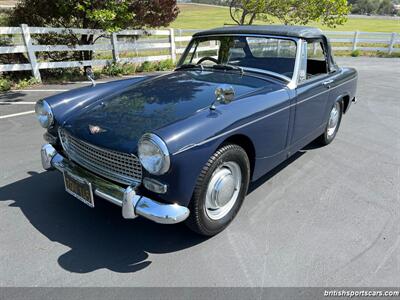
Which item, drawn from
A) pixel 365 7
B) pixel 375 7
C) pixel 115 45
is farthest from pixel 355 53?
pixel 375 7

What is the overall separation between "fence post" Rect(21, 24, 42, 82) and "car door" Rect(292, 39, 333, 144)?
24.1 ft

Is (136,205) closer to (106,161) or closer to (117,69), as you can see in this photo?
(106,161)

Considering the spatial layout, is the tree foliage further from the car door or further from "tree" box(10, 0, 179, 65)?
the car door

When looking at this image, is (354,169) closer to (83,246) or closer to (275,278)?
(275,278)

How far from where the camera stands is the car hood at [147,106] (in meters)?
2.50

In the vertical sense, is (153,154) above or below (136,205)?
above

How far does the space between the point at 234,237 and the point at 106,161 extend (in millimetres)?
1237

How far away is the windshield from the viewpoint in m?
3.56

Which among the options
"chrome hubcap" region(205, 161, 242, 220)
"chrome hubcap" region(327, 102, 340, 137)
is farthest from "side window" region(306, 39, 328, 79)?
"chrome hubcap" region(205, 161, 242, 220)

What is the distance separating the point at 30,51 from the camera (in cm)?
859

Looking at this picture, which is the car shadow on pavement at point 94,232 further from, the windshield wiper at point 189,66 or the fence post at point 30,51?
the fence post at point 30,51

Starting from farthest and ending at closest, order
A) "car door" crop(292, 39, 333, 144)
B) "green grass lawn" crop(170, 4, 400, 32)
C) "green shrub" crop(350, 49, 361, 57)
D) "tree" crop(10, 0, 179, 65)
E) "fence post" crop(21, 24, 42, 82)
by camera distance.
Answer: "green grass lawn" crop(170, 4, 400, 32), "green shrub" crop(350, 49, 361, 57), "tree" crop(10, 0, 179, 65), "fence post" crop(21, 24, 42, 82), "car door" crop(292, 39, 333, 144)

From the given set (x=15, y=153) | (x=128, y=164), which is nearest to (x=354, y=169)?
(x=128, y=164)

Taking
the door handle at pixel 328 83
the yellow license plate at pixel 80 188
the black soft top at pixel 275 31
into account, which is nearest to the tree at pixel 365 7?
the door handle at pixel 328 83
